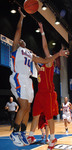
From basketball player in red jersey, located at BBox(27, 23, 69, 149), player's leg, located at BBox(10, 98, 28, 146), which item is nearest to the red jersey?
basketball player in red jersey, located at BBox(27, 23, 69, 149)

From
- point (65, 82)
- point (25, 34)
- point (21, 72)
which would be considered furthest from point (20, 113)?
point (65, 82)

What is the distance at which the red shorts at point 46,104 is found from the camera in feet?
14.1

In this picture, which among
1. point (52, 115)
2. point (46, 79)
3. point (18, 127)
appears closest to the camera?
point (18, 127)

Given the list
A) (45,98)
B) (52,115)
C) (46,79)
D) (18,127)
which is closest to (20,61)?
(46,79)

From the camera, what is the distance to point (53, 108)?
14.5 feet

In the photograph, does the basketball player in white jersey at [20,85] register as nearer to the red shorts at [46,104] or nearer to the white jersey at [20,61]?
the white jersey at [20,61]

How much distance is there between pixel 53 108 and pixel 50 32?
1023 centimetres

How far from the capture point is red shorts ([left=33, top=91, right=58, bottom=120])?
4293 millimetres

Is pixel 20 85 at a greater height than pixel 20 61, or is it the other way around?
pixel 20 61

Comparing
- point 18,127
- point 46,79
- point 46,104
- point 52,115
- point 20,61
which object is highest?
point 20,61

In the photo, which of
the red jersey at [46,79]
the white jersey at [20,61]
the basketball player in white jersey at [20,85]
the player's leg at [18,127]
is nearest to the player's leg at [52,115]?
the red jersey at [46,79]

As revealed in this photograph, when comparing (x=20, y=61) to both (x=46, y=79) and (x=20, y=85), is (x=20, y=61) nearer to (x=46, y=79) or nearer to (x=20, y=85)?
(x=20, y=85)

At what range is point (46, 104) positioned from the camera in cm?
431

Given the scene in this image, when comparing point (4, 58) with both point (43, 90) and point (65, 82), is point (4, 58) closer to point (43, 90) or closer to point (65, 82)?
point (43, 90)
